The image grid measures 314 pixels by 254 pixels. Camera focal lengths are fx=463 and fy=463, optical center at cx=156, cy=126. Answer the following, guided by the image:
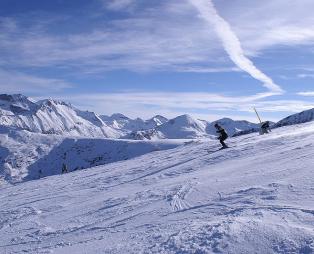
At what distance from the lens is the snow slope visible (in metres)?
9.66

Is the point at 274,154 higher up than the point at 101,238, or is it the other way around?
the point at 274,154

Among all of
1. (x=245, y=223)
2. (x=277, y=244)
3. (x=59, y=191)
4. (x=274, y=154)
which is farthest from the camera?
(x=59, y=191)

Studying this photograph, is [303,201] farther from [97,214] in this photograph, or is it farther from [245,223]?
[97,214]

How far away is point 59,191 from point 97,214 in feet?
26.5

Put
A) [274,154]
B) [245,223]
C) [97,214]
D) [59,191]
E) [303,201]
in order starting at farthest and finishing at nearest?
[59,191]
[274,154]
[97,214]
[303,201]
[245,223]

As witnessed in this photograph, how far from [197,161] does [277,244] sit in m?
14.4

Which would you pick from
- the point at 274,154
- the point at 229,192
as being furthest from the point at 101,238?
the point at 274,154

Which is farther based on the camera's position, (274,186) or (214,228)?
(274,186)

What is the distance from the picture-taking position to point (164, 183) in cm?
1830

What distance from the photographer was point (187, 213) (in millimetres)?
12289

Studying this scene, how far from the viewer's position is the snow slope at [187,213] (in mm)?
9664

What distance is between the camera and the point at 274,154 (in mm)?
19656

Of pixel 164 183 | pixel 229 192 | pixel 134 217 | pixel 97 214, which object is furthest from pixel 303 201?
pixel 164 183

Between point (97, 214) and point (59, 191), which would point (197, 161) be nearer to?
point (59, 191)
